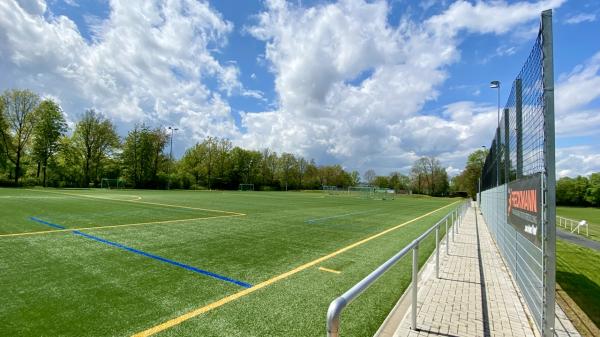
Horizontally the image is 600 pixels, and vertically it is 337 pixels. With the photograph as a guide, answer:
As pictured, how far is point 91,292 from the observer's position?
14.5 ft

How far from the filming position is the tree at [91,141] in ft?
186

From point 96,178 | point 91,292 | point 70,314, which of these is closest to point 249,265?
point 91,292

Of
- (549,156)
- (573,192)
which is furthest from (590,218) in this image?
(549,156)

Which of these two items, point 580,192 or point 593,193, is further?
point 580,192

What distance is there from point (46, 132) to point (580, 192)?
385 feet

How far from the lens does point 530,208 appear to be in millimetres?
3959

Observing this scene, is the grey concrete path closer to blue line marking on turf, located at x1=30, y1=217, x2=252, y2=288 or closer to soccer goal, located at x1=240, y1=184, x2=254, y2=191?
blue line marking on turf, located at x1=30, y1=217, x2=252, y2=288

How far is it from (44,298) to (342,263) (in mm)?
5203

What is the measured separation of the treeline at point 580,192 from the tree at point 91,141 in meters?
102

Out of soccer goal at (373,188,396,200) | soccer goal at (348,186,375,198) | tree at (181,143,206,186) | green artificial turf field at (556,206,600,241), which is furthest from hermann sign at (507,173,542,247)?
tree at (181,143,206,186)

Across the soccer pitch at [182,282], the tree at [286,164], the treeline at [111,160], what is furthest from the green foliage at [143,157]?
the soccer pitch at [182,282]

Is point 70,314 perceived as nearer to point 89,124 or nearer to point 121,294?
point 121,294

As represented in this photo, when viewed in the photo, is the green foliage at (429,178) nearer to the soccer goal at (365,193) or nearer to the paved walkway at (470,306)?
the soccer goal at (365,193)

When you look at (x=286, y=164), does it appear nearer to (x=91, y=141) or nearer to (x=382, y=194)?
(x=382, y=194)
